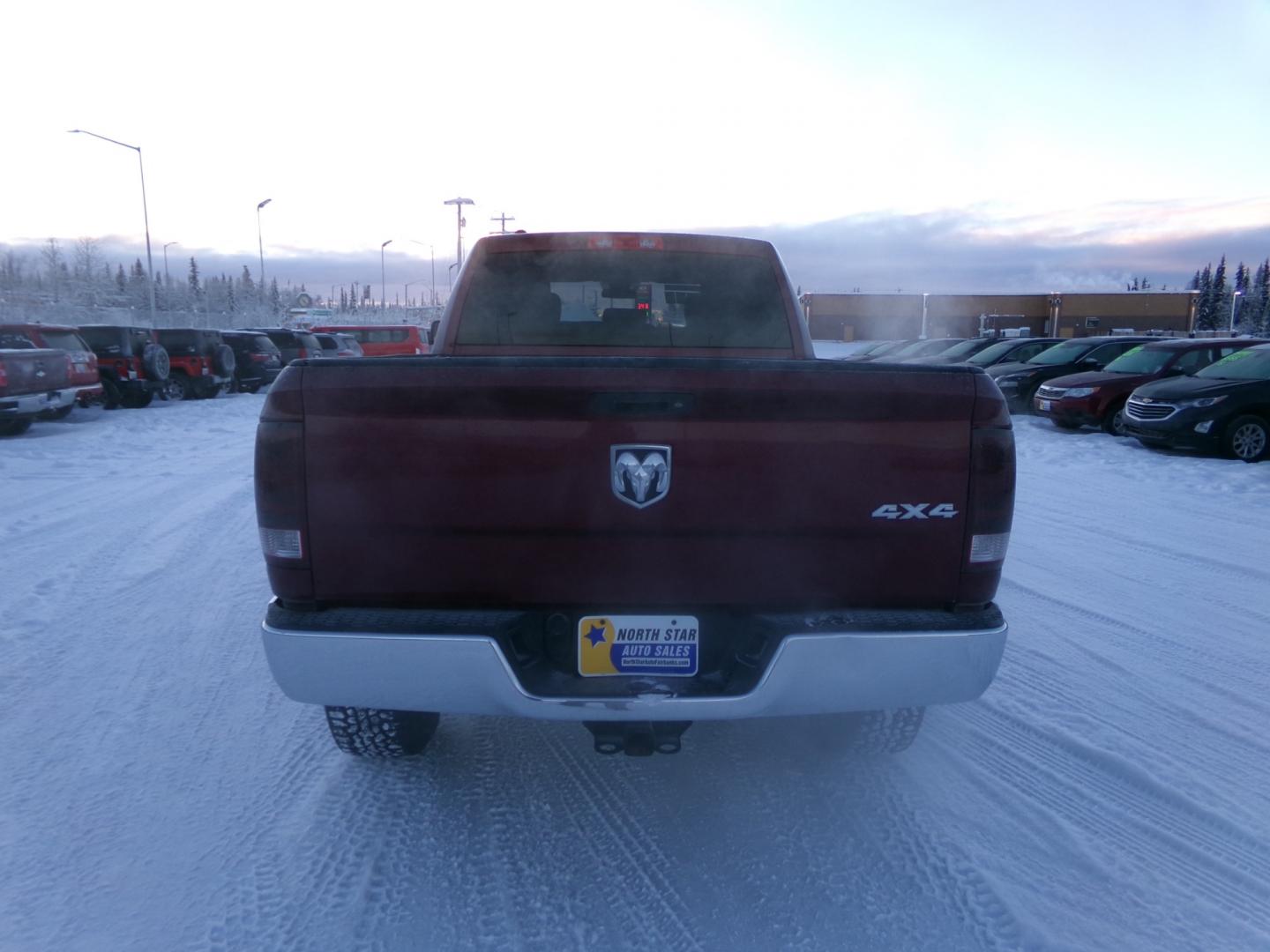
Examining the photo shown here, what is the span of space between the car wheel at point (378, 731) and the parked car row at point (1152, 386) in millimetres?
6758

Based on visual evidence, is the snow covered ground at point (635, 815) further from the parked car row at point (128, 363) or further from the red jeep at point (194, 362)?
the red jeep at point (194, 362)

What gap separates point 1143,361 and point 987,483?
14667 millimetres

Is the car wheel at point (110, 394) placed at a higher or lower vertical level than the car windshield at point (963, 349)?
lower

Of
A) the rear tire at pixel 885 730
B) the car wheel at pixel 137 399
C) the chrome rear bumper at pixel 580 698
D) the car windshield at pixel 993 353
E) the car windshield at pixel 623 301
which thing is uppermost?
the car windshield at pixel 623 301

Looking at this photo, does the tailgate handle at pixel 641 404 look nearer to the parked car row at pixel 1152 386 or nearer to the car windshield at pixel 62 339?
the parked car row at pixel 1152 386

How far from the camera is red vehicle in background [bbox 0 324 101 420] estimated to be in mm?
14039

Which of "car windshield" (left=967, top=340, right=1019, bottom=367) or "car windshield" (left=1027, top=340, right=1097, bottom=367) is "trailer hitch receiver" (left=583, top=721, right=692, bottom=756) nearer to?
"car windshield" (left=1027, top=340, right=1097, bottom=367)

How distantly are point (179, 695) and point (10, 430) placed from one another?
1216cm

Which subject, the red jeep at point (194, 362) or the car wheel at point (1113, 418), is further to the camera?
the red jeep at point (194, 362)

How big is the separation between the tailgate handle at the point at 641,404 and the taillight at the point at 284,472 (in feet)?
2.66

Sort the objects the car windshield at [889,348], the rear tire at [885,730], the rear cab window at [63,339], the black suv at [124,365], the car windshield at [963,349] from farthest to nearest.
Result: the car windshield at [889,348]
the car windshield at [963,349]
the black suv at [124,365]
the rear cab window at [63,339]
the rear tire at [885,730]

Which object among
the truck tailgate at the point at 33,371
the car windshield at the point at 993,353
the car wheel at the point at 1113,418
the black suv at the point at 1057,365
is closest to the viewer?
the truck tailgate at the point at 33,371

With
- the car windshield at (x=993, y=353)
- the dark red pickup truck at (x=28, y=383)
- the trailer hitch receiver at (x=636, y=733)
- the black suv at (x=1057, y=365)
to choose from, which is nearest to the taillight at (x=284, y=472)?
the trailer hitch receiver at (x=636, y=733)

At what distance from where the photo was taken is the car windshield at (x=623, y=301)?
4.11m
